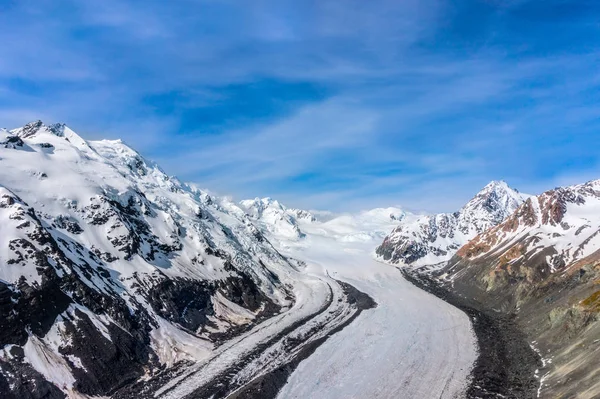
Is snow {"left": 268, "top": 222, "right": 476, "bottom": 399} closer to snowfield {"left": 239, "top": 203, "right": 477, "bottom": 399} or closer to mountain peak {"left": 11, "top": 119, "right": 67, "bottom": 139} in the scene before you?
snowfield {"left": 239, "top": 203, "right": 477, "bottom": 399}

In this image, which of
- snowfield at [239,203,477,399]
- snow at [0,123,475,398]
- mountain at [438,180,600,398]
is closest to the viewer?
mountain at [438,180,600,398]

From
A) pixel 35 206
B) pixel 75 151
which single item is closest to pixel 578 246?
pixel 35 206

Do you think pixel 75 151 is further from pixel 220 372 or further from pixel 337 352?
pixel 337 352

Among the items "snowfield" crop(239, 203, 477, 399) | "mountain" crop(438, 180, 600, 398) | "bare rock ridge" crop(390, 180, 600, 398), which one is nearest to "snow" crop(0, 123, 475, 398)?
"snowfield" crop(239, 203, 477, 399)

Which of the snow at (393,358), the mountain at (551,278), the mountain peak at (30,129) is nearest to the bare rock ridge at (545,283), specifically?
the mountain at (551,278)

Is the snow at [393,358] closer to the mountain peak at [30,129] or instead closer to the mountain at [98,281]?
the mountain at [98,281]

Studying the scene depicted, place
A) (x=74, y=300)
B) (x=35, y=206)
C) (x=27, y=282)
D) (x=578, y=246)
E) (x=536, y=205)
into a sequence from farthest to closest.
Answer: (x=536, y=205) < (x=578, y=246) < (x=35, y=206) < (x=74, y=300) < (x=27, y=282)

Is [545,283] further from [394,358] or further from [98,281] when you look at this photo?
[98,281]
